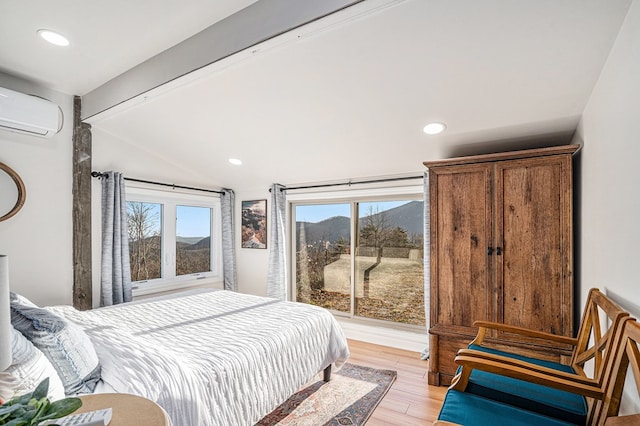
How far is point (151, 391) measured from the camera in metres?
1.44

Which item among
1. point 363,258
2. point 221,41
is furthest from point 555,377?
point 363,258

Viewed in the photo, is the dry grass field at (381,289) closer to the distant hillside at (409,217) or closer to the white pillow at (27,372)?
the distant hillside at (409,217)

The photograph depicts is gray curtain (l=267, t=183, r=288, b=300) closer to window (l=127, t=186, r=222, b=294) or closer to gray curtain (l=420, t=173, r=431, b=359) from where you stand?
window (l=127, t=186, r=222, b=294)

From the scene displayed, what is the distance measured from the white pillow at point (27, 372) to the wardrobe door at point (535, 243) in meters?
2.76

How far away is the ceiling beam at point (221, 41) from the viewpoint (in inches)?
63.5

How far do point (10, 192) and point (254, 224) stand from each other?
8.57 feet

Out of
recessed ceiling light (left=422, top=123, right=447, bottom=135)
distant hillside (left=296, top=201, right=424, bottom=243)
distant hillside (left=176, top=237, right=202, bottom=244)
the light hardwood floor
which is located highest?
recessed ceiling light (left=422, top=123, right=447, bottom=135)

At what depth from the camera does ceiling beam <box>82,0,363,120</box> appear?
1.61 meters

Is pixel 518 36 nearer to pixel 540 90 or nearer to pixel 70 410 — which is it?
pixel 540 90

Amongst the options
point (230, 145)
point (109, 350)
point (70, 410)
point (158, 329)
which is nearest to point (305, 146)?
point (230, 145)

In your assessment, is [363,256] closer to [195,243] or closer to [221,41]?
[195,243]

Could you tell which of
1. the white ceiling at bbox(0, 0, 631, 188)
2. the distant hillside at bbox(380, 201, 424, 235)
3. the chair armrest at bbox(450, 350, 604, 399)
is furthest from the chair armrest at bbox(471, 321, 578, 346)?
the distant hillside at bbox(380, 201, 424, 235)

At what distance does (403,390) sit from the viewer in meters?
2.67

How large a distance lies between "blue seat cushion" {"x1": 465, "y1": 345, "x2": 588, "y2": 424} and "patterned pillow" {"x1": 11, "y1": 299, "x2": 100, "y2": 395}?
178 centimetres
